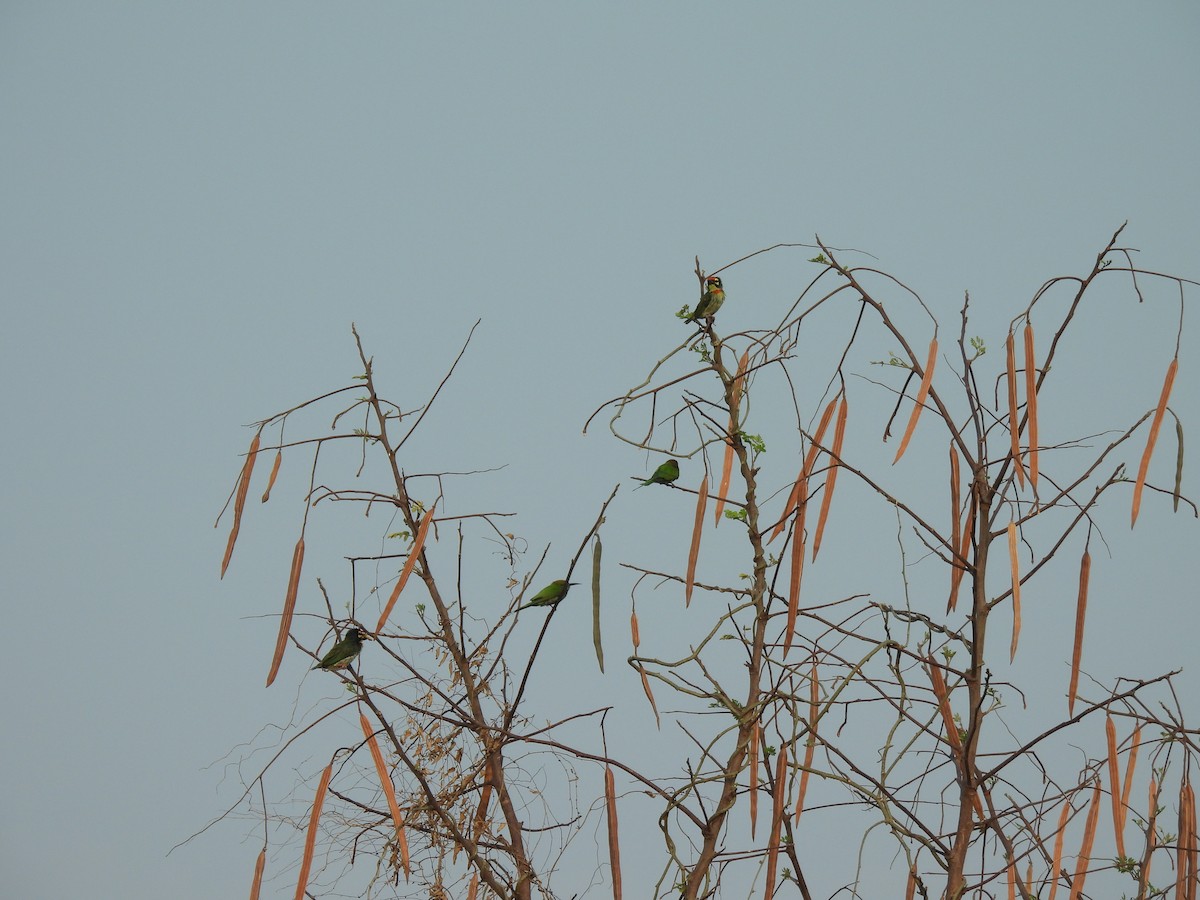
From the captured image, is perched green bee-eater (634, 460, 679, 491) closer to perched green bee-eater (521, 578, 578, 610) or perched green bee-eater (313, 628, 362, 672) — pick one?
perched green bee-eater (521, 578, 578, 610)

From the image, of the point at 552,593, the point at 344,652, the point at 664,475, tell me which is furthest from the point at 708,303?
the point at 344,652

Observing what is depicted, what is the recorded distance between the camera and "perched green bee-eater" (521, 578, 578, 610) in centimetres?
107

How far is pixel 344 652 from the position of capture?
111 cm

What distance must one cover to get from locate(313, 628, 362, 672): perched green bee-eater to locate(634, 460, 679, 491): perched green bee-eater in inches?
12.2

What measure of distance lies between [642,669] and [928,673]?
0.90 feet

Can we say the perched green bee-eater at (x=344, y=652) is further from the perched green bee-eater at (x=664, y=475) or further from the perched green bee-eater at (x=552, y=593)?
the perched green bee-eater at (x=664, y=475)

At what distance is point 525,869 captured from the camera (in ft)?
3.72

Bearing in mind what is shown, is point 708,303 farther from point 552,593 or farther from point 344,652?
point 344,652

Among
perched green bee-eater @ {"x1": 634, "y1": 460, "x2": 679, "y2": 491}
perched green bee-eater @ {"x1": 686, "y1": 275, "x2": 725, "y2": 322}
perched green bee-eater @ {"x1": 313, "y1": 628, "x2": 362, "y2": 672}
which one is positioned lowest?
perched green bee-eater @ {"x1": 313, "y1": 628, "x2": 362, "y2": 672}

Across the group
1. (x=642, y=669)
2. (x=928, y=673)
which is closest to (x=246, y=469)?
(x=642, y=669)

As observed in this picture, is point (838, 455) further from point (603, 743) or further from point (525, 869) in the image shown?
point (525, 869)

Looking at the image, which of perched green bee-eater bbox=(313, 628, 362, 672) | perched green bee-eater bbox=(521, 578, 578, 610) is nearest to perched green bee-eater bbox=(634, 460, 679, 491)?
perched green bee-eater bbox=(521, 578, 578, 610)

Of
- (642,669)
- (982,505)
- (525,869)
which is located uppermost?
(982,505)

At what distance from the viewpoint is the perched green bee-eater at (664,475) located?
3.76ft
